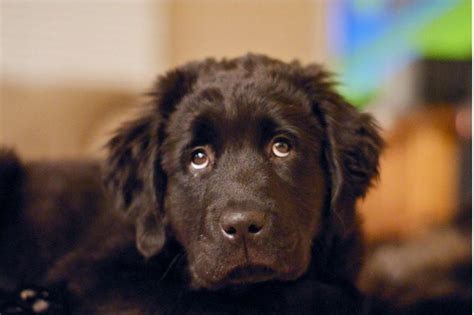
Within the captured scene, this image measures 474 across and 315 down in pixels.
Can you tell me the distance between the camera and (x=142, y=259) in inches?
80.6

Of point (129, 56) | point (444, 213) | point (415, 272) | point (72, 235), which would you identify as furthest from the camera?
point (129, 56)

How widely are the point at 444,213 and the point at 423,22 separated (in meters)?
2.10

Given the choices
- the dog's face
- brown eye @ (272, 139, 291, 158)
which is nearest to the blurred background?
the dog's face

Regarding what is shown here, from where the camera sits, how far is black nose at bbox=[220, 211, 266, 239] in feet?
5.46

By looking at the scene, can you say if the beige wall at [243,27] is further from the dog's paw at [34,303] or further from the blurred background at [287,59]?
the dog's paw at [34,303]

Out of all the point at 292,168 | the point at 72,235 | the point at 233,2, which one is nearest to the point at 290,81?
the point at 292,168

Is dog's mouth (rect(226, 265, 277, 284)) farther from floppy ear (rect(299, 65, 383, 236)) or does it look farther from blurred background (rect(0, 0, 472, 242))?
blurred background (rect(0, 0, 472, 242))

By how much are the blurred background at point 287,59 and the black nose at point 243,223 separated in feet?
8.49

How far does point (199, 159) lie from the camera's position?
198cm

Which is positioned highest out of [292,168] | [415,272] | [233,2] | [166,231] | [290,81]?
[233,2]

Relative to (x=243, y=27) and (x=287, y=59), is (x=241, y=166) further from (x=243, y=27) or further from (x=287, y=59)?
(x=243, y=27)

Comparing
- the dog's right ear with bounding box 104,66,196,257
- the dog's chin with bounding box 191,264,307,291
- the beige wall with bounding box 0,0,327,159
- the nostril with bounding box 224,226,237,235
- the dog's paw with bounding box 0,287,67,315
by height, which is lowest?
the dog's paw with bounding box 0,287,67,315

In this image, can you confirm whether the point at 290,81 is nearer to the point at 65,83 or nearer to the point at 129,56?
the point at 65,83

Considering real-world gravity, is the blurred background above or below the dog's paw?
above
